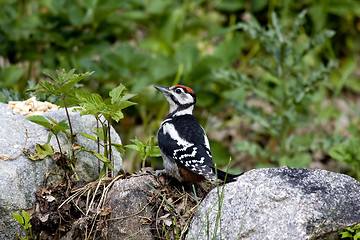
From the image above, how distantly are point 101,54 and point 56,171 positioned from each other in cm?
322

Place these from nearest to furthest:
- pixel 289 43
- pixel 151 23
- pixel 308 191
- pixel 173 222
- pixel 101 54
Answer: pixel 308 191
pixel 173 222
pixel 289 43
pixel 101 54
pixel 151 23

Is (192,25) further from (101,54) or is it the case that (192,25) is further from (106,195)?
(106,195)

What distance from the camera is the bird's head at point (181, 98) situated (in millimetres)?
4168

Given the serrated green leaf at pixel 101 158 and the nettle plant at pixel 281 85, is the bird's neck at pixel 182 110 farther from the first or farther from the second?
the nettle plant at pixel 281 85

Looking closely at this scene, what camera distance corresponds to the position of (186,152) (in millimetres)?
A: 3510

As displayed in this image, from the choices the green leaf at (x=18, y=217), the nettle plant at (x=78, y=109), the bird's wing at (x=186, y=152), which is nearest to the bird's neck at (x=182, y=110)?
the bird's wing at (x=186, y=152)

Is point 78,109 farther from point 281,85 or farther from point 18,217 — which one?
point 281,85

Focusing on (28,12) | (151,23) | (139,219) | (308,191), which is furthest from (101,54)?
(308,191)

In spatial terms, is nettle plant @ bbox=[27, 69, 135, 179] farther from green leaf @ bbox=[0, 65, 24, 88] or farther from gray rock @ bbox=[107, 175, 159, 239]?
green leaf @ bbox=[0, 65, 24, 88]

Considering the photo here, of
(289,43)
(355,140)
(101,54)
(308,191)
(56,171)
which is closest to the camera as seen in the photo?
(308,191)

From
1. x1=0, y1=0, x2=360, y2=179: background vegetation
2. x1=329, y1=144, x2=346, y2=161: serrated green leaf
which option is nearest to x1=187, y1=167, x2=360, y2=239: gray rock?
x1=329, y1=144, x2=346, y2=161: serrated green leaf

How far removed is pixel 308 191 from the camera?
3090mm

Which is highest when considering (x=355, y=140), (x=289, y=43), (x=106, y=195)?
(x=289, y=43)

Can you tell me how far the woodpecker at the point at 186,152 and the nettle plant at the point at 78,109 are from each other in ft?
1.23
